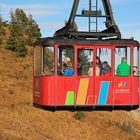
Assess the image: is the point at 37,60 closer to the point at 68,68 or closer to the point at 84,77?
the point at 68,68

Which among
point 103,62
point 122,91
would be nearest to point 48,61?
point 103,62

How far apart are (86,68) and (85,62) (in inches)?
8.5

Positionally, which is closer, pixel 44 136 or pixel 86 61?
pixel 86 61

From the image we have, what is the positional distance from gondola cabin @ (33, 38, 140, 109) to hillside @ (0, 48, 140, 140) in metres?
38.3

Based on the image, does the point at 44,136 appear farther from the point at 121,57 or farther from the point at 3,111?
the point at 121,57

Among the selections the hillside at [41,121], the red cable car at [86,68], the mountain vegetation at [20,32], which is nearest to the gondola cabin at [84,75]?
the red cable car at [86,68]

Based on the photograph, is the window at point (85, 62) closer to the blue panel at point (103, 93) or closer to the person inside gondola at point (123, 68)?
the blue panel at point (103, 93)

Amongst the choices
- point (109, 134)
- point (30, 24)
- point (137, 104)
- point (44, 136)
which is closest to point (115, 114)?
point (109, 134)

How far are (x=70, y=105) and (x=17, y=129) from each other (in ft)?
148

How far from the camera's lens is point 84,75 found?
822 inches

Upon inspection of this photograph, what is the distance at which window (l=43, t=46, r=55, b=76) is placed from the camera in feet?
67.9

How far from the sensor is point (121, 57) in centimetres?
2148

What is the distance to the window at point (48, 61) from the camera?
20688mm

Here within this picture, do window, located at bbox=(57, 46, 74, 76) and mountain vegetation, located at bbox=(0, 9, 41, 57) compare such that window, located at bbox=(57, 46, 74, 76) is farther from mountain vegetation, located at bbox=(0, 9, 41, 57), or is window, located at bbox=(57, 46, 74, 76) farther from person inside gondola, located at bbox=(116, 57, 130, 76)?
mountain vegetation, located at bbox=(0, 9, 41, 57)
